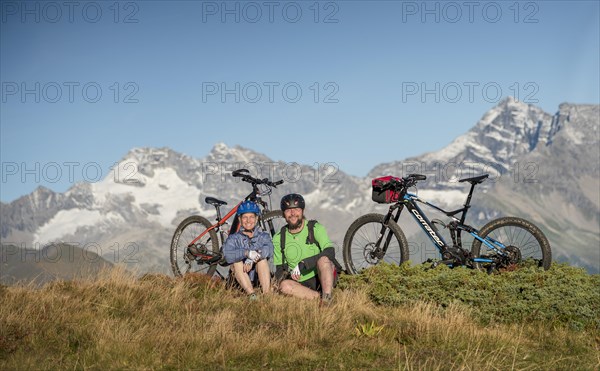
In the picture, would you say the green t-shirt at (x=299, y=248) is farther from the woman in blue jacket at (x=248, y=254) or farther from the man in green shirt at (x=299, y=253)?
the woman in blue jacket at (x=248, y=254)

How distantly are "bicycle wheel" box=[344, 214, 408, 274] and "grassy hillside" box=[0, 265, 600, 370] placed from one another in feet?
2.36

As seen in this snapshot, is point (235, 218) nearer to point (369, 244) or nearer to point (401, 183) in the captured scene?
point (369, 244)

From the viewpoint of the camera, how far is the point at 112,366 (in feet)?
23.0

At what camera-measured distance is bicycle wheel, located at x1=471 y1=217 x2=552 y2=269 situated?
1152 centimetres

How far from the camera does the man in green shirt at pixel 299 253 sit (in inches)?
438

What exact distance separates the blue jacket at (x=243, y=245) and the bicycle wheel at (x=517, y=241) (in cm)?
428

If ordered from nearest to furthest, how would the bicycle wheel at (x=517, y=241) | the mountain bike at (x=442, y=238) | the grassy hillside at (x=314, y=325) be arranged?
the grassy hillside at (x=314, y=325)
the bicycle wheel at (x=517, y=241)
the mountain bike at (x=442, y=238)

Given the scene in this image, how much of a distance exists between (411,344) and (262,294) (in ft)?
11.0

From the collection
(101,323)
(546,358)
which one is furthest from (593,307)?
(101,323)

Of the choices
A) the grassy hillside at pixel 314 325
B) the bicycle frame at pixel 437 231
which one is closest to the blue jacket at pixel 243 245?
the grassy hillside at pixel 314 325

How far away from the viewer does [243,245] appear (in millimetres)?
11297

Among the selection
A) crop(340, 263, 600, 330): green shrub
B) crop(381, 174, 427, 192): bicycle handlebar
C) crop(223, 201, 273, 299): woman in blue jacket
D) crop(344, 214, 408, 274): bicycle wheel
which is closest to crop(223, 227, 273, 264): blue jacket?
crop(223, 201, 273, 299): woman in blue jacket

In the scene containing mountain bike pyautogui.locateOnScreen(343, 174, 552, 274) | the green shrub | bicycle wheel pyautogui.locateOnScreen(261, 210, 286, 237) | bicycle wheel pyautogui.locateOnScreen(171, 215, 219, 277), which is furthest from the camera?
bicycle wheel pyautogui.locateOnScreen(171, 215, 219, 277)

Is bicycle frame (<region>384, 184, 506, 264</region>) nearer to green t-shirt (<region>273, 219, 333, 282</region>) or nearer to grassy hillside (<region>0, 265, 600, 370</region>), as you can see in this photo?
grassy hillside (<region>0, 265, 600, 370</region>)
